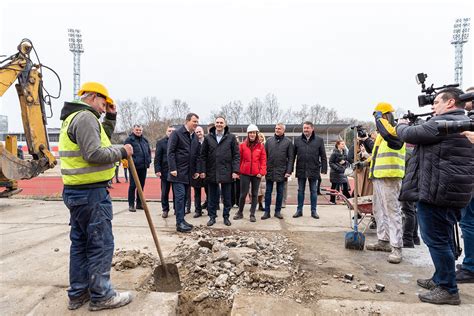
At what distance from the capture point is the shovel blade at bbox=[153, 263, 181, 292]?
10.8 feet

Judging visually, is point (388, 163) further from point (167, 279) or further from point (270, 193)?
point (167, 279)

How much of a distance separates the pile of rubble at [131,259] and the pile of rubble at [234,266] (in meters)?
0.29

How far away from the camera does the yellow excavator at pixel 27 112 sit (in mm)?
6527

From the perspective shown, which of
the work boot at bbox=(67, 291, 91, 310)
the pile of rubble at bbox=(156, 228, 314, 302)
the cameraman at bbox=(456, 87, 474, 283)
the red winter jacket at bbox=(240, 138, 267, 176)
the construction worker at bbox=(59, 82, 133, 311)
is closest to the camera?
the construction worker at bbox=(59, 82, 133, 311)

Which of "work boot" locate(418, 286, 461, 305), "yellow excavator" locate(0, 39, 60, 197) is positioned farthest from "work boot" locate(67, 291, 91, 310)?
"yellow excavator" locate(0, 39, 60, 197)

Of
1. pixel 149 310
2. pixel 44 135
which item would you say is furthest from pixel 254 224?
pixel 44 135

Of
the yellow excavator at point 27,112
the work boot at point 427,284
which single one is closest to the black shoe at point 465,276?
the work boot at point 427,284

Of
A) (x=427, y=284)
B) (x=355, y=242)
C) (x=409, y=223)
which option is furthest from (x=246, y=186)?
(x=427, y=284)

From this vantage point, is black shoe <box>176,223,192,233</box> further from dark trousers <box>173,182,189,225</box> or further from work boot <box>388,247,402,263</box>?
work boot <box>388,247,402,263</box>

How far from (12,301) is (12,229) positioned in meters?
3.24

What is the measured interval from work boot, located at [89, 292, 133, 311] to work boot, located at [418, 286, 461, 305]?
2.84 m

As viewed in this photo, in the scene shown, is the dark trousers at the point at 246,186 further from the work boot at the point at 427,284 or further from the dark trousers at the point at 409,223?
the work boot at the point at 427,284

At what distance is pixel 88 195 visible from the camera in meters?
2.75

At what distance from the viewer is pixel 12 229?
5.58m
